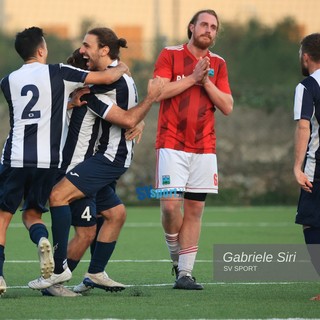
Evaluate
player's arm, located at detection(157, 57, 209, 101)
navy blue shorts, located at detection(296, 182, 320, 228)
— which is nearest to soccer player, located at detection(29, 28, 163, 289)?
player's arm, located at detection(157, 57, 209, 101)

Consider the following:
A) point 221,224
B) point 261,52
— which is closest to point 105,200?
point 221,224

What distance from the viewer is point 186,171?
347 inches

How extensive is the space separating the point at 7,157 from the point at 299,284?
8.82 ft

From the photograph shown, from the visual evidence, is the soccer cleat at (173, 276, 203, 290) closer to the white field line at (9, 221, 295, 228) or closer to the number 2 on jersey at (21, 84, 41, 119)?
the number 2 on jersey at (21, 84, 41, 119)

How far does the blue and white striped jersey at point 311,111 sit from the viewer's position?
7.69 meters

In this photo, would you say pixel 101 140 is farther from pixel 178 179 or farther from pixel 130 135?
pixel 178 179

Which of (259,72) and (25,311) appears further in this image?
(259,72)

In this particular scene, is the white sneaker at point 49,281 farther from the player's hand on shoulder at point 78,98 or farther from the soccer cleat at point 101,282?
the player's hand on shoulder at point 78,98

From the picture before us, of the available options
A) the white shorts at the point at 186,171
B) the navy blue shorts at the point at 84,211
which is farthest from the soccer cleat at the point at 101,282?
the white shorts at the point at 186,171

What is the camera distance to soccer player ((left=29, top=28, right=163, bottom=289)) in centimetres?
792

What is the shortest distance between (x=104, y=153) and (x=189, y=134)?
0.95 metres

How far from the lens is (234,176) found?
19609mm

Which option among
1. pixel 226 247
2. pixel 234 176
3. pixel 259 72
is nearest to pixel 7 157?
pixel 226 247

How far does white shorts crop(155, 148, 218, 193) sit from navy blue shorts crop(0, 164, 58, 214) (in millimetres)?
1160
